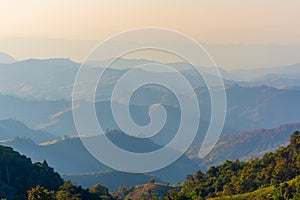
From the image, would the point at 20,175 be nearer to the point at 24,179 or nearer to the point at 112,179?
the point at 24,179

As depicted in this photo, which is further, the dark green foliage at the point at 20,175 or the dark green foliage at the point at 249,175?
the dark green foliage at the point at 249,175

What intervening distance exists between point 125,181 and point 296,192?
126815 millimetres

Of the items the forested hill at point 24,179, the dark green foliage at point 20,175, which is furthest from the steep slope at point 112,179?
the forested hill at point 24,179

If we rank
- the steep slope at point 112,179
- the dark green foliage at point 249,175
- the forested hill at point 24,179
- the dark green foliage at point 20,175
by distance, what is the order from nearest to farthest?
the forested hill at point 24,179
the dark green foliage at point 20,175
the dark green foliage at point 249,175
the steep slope at point 112,179

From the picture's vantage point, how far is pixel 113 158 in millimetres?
162875

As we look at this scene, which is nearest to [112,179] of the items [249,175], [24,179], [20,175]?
[249,175]

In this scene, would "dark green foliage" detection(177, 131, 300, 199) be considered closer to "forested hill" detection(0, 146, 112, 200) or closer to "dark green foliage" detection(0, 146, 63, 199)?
"forested hill" detection(0, 146, 112, 200)

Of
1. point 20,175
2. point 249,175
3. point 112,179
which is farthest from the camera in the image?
point 112,179

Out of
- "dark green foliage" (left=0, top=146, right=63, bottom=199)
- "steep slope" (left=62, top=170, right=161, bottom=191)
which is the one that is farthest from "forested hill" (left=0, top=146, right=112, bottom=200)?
"steep slope" (left=62, top=170, right=161, bottom=191)

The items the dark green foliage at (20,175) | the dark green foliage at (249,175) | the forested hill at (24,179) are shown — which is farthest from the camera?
the dark green foliage at (249,175)

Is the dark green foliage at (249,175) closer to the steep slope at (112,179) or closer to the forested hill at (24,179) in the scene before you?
the forested hill at (24,179)

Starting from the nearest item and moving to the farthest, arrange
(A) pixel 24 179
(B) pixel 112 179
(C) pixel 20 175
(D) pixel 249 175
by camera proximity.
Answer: (A) pixel 24 179 < (C) pixel 20 175 < (D) pixel 249 175 < (B) pixel 112 179

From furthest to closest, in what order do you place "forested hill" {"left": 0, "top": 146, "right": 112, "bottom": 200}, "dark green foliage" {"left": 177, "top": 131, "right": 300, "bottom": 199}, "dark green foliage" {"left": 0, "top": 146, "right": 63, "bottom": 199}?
"dark green foliage" {"left": 177, "top": 131, "right": 300, "bottom": 199} < "dark green foliage" {"left": 0, "top": 146, "right": 63, "bottom": 199} < "forested hill" {"left": 0, "top": 146, "right": 112, "bottom": 200}

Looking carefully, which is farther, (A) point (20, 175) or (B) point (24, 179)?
(A) point (20, 175)
